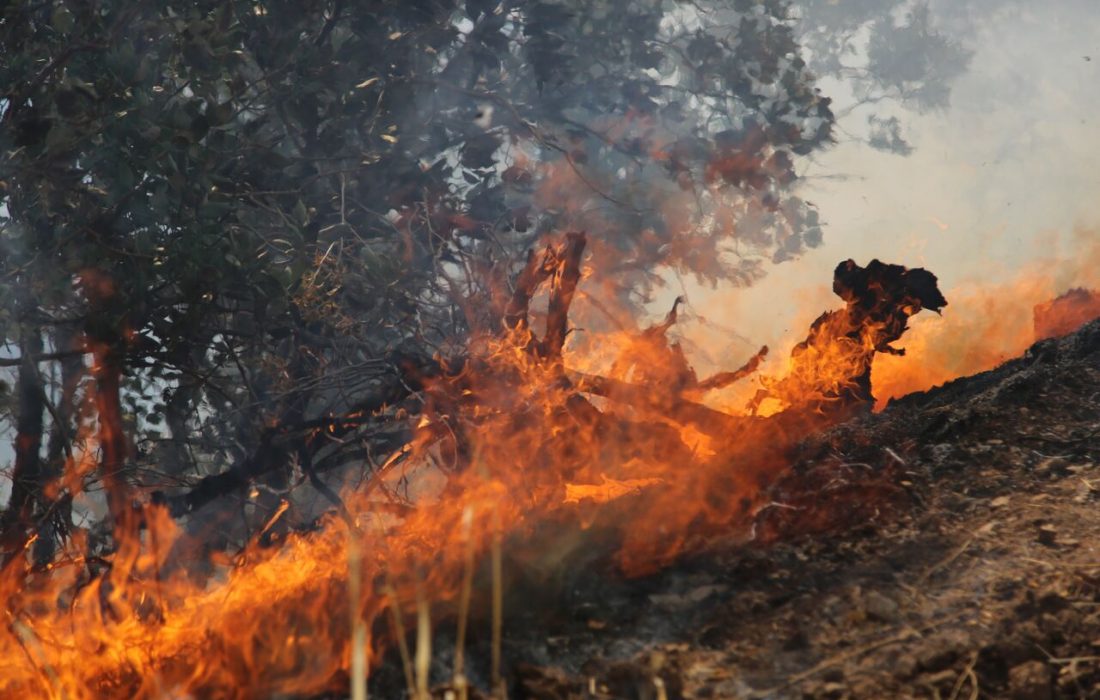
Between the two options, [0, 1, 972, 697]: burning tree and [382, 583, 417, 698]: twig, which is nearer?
[382, 583, 417, 698]: twig

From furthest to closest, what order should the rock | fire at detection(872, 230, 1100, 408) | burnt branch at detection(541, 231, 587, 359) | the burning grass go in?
fire at detection(872, 230, 1100, 408)
burnt branch at detection(541, 231, 587, 359)
the burning grass
the rock

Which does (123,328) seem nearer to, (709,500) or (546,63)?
(709,500)

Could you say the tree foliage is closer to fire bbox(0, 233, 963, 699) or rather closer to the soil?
fire bbox(0, 233, 963, 699)

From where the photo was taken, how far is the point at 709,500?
489 centimetres

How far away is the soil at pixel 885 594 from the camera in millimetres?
3180

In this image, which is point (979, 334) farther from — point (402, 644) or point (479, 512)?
point (402, 644)

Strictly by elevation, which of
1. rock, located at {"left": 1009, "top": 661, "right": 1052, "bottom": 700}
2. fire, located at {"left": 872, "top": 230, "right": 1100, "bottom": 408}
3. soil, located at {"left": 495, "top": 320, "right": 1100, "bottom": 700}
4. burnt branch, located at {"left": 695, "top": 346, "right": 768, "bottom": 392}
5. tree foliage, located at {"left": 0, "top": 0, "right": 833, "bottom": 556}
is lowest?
rock, located at {"left": 1009, "top": 661, "right": 1052, "bottom": 700}

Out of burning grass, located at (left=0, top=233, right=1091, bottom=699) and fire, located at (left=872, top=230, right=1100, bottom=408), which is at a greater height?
fire, located at (left=872, top=230, right=1100, bottom=408)

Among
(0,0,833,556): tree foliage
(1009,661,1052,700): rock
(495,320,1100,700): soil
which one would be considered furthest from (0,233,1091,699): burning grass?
(1009,661,1052,700): rock

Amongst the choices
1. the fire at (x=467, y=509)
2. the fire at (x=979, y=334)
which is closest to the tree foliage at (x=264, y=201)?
the fire at (x=467, y=509)

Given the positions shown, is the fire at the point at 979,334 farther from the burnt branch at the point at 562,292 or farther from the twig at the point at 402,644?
the twig at the point at 402,644

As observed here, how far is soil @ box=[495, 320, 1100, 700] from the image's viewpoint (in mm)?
3180

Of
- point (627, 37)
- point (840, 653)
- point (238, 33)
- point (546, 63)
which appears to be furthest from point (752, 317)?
point (840, 653)

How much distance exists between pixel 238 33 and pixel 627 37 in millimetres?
7183
